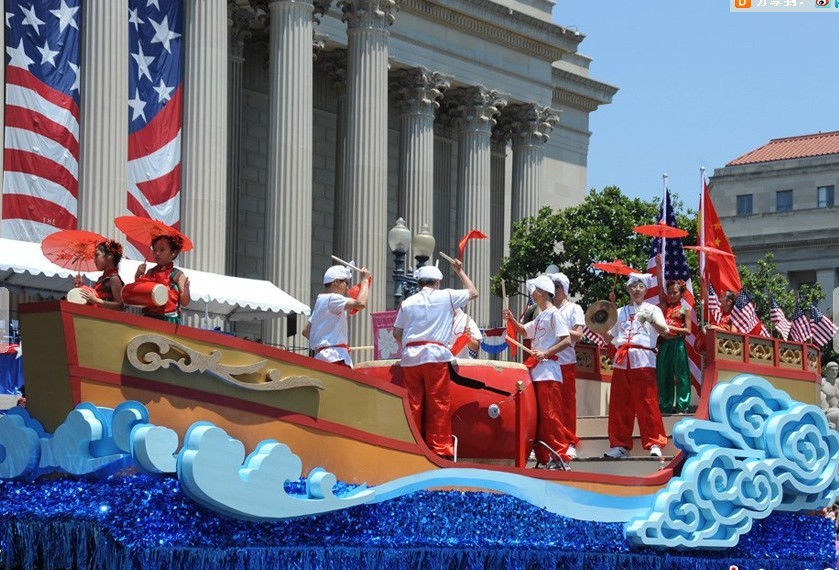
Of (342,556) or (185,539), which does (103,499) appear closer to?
(185,539)

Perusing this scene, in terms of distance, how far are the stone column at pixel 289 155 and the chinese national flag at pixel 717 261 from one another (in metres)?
15.0

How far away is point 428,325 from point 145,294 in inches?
102

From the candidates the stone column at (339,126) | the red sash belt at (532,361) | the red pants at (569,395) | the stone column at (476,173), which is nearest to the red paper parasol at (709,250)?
the red pants at (569,395)

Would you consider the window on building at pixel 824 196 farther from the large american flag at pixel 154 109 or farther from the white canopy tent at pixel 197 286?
the large american flag at pixel 154 109

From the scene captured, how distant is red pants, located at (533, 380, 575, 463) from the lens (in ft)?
47.8

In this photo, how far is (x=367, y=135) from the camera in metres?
35.6

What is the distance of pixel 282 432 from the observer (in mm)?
11922

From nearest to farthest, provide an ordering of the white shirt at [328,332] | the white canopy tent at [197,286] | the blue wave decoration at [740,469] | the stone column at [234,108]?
the white shirt at [328,332]
the blue wave decoration at [740,469]
the white canopy tent at [197,286]
the stone column at [234,108]

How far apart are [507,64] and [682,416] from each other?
29.4 metres

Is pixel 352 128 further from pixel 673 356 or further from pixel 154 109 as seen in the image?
pixel 673 356

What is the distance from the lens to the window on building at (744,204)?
287ft

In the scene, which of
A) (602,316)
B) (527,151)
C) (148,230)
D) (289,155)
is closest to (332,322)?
(148,230)

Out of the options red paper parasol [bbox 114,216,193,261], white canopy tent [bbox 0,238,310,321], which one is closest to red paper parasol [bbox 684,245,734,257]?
red paper parasol [bbox 114,216,193,261]

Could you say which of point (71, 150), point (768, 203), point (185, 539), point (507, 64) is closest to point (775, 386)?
point (185, 539)
